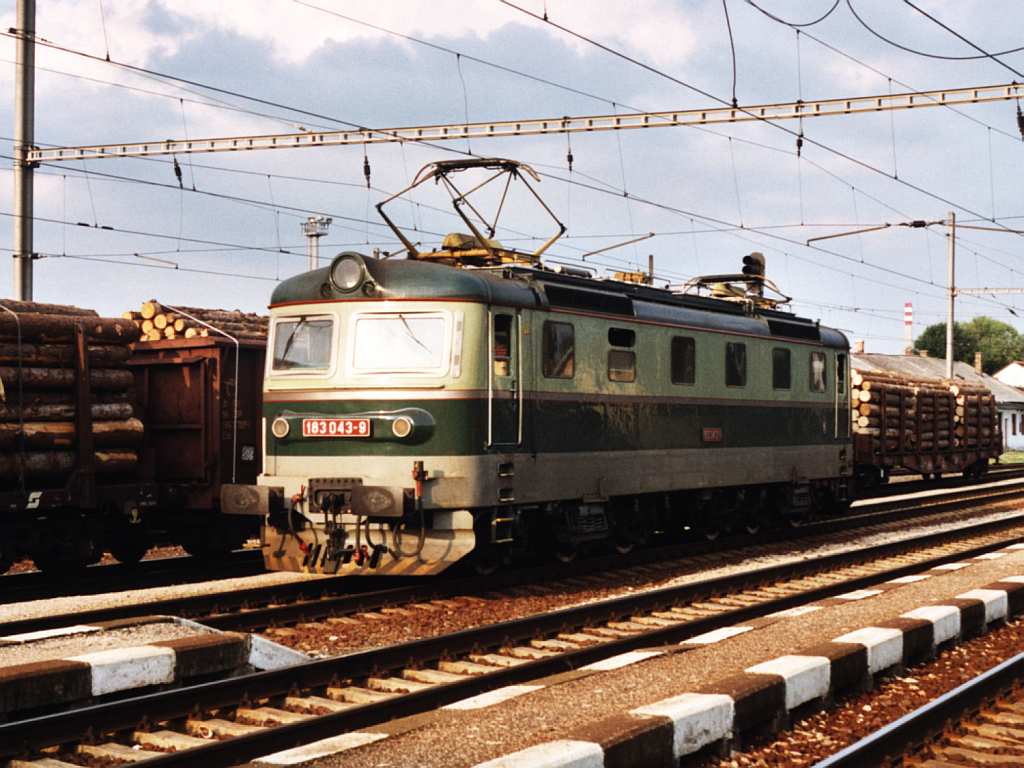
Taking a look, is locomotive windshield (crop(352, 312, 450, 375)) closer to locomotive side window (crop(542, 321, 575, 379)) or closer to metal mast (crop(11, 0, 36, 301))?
locomotive side window (crop(542, 321, 575, 379))

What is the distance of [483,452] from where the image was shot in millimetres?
12758

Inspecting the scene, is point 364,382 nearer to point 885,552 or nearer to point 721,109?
point 885,552

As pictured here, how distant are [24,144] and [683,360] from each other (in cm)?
1091

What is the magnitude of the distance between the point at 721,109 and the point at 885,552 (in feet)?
28.9

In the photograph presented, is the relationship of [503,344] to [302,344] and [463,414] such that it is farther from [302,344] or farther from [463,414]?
[302,344]

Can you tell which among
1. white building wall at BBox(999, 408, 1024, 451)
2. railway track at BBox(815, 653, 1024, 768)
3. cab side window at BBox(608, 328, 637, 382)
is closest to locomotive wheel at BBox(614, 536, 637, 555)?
cab side window at BBox(608, 328, 637, 382)

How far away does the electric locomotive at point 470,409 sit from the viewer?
12.7m

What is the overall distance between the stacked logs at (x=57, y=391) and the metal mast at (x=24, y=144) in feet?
12.1

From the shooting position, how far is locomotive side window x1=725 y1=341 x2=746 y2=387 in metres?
17.1

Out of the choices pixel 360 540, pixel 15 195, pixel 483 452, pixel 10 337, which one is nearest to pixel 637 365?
pixel 483 452

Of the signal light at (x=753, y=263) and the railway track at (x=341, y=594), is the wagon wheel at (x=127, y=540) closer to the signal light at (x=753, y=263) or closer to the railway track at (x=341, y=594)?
the railway track at (x=341, y=594)

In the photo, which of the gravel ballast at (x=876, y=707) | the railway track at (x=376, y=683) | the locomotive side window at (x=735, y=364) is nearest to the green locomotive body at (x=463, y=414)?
the locomotive side window at (x=735, y=364)

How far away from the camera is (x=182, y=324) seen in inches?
662

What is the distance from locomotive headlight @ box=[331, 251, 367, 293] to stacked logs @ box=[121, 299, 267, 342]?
3.70 m
